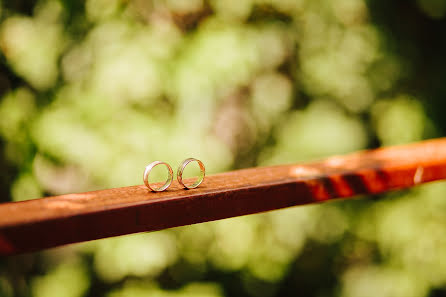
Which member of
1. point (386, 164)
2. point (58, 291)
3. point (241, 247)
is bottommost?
point (241, 247)

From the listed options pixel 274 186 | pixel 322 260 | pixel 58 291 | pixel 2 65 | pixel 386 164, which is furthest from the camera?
pixel 322 260

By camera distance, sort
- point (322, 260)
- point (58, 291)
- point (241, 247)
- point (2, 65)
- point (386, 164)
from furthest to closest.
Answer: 1. point (322, 260)
2. point (241, 247)
3. point (58, 291)
4. point (2, 65)
5. point (386, 164)

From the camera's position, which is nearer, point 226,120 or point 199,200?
point 199,200

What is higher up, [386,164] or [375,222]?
[386,164]

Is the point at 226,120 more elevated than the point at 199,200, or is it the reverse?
the point at 199,200

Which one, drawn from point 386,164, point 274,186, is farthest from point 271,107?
point 274,186

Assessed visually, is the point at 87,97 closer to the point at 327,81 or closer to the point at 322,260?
the point at 327,81
